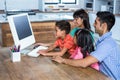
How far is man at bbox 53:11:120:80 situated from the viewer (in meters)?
1.70

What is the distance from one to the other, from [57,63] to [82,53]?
0.90ft

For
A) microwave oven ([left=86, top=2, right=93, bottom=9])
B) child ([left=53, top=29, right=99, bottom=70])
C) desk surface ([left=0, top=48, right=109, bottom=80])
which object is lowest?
desk surface ([left=0, top=48, right=109, bottom=80])

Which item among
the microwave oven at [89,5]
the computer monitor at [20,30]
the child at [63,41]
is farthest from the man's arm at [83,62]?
the microwave oven at [89,5]

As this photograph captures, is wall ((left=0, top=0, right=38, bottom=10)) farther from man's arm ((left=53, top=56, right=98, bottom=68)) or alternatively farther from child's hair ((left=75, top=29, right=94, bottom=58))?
man's arm ((left=53, top=56, right=98, bottom=68))

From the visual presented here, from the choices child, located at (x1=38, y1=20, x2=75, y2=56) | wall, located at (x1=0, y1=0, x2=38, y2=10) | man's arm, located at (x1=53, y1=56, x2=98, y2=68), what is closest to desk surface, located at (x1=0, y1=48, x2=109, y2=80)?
man's arm, located at (x1=53, y1=56, x2=98, y2=68)

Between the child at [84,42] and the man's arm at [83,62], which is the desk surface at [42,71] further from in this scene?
the child at [84,42]

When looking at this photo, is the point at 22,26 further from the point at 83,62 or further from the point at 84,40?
the point at 83,62

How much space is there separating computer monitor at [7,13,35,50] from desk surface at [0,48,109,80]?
21 centimetres

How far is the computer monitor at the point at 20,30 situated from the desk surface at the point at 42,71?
0.67 ft

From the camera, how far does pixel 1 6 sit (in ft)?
19.1

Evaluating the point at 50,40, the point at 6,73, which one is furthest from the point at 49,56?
the point at 50,40

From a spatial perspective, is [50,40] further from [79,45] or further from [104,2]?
[104,2]

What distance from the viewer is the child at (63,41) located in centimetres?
215

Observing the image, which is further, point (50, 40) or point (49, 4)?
point (49, 4)
